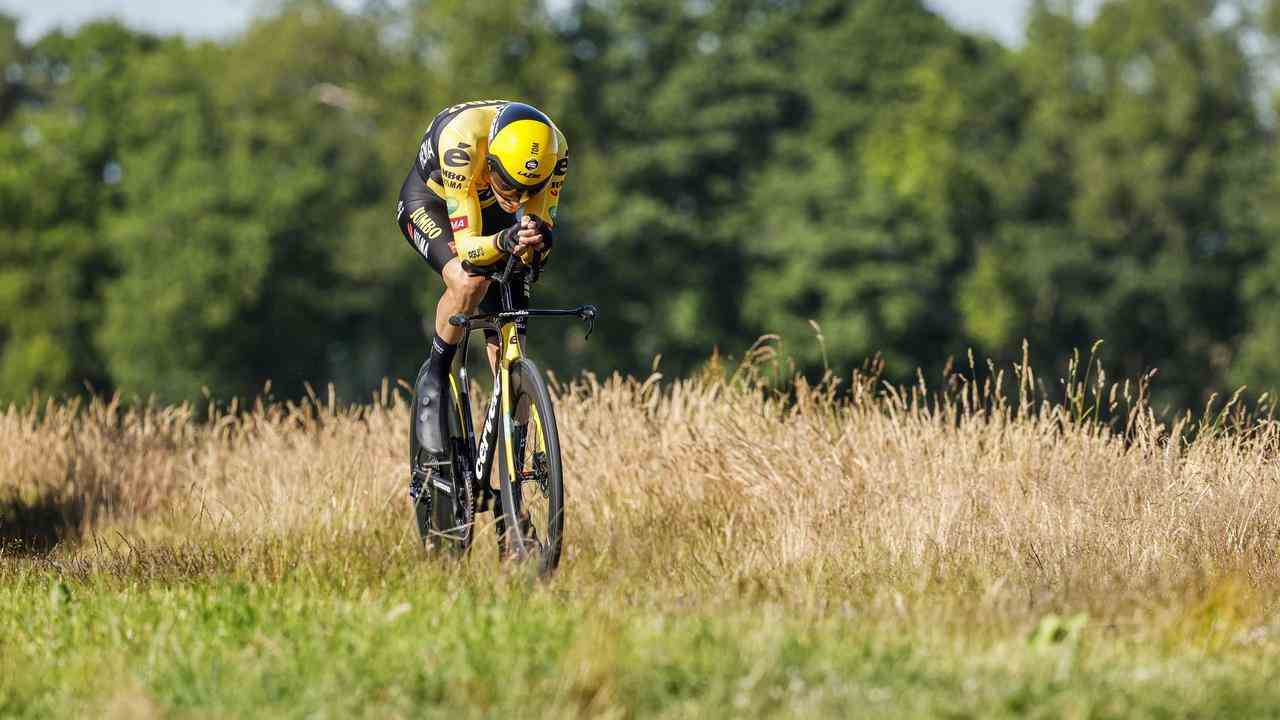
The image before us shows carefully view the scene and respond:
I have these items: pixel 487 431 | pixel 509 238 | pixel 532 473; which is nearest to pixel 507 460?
pixel 532 473

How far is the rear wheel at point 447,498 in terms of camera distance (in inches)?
307

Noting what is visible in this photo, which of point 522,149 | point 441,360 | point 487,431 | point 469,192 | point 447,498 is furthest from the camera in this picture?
point 441,360

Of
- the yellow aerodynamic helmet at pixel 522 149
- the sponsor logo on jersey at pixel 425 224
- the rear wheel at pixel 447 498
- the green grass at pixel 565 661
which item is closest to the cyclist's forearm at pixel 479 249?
the yellow aerodynamic helmet at pixel 522 149

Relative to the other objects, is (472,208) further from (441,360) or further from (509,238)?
(441,360)

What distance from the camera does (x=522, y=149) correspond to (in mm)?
7422

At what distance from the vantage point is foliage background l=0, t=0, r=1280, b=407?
44812 millimetres

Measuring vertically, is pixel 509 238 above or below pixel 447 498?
above

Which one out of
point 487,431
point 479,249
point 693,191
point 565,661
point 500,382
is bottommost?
point 693,191

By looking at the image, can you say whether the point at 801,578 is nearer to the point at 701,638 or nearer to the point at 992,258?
the point at 701,638

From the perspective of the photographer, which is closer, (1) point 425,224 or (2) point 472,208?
(2) point 472,208

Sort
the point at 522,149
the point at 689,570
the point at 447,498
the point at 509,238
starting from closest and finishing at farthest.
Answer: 1. the point at 509,238
2. the point at 522,149
3. the point at 689,570
4. the point at 447,498

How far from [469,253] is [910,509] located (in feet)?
7.66

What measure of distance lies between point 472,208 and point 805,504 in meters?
2.18

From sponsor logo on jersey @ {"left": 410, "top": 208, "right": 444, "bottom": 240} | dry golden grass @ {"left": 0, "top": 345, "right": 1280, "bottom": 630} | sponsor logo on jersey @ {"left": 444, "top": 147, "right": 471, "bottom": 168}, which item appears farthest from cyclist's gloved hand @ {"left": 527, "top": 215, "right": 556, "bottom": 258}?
dry golden grass @ {"left": 0, "top": 345, "right": 1280, "bottom": 630}
